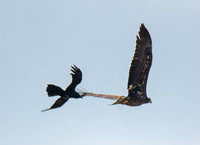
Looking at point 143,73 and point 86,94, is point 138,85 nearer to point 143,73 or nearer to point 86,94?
point 143,73

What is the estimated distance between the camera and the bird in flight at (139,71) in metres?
20.8

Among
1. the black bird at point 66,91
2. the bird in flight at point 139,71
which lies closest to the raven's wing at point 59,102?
the black bird at point 66,91

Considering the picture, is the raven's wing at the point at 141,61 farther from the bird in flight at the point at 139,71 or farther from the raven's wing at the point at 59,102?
the raven's wing at the point at 59,102

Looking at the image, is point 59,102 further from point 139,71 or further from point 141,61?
point 141,61

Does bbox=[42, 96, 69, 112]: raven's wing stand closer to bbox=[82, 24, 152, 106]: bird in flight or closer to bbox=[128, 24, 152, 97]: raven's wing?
bbox=[82, 24, 152, 106]: bird in flight

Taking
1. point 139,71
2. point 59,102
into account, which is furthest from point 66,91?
point 139,71

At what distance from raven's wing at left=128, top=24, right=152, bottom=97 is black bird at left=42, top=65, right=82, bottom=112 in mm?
2232

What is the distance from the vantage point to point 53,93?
2078 centimetres

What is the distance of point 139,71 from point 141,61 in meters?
0.46

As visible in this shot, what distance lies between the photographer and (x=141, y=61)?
21.0 metres

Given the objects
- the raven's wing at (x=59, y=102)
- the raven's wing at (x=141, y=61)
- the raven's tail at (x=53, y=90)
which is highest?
the raven's wing at (x=141, y=61)

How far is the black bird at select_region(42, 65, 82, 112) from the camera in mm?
20719

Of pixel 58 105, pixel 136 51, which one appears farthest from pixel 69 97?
pixel 136 51

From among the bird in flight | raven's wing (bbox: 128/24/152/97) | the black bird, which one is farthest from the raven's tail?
raven's wing (bbox: 128/24/152/97)
